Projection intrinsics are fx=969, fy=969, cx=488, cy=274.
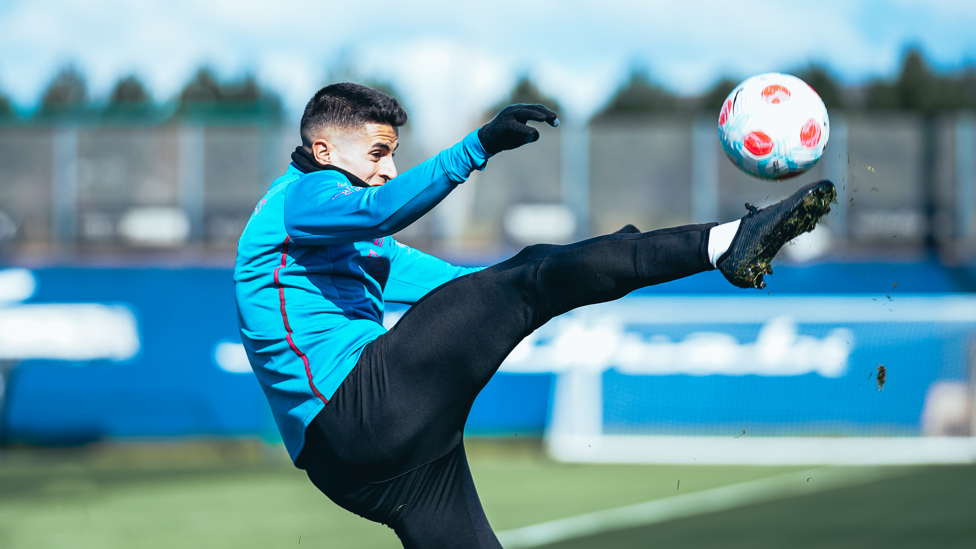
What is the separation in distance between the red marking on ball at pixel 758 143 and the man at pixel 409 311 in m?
0.45

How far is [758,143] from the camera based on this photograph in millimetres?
3365

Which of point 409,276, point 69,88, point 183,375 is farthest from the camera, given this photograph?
point 69,88

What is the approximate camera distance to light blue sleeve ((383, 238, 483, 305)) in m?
3.71

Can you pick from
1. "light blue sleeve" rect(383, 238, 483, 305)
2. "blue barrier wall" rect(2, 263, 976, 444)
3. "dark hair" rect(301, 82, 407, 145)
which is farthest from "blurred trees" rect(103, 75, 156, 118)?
"dark hair" rect(301, 82, 407, 145)

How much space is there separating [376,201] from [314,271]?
0.42m

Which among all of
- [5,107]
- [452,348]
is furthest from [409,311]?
[5,107]

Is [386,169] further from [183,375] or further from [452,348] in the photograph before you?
[183,375]

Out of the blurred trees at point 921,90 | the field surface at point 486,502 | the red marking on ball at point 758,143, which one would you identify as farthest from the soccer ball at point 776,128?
the blurred trees at point 921,90

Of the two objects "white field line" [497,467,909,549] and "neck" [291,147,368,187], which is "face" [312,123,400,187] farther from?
"white field line" [497,467,909,549]

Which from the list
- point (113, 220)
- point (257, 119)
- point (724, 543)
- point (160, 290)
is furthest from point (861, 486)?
point (113, 220)

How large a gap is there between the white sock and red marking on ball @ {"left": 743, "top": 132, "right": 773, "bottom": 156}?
0.52m

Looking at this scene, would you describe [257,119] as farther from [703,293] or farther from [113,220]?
[703,293]

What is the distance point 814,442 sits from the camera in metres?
9.96

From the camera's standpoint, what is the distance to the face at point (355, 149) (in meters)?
3.28
